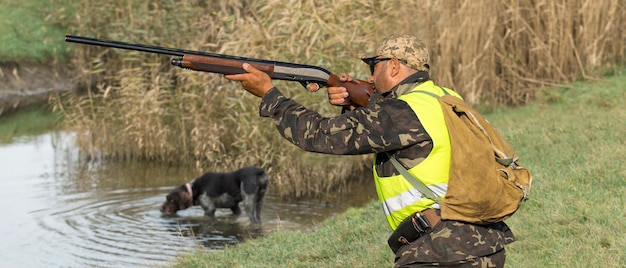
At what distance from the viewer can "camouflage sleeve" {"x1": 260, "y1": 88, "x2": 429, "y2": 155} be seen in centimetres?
450

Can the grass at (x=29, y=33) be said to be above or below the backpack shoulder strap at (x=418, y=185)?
above

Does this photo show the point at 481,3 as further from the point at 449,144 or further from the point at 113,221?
the point at 449,144

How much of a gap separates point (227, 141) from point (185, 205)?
7.58 ft

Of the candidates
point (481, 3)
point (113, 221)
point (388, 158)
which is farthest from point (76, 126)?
point (388, 158)

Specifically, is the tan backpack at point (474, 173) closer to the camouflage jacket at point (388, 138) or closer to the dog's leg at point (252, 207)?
the camouflage jacket at point (388, 138)

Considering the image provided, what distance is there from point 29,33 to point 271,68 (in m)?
24.2

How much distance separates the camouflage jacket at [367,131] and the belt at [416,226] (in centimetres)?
26

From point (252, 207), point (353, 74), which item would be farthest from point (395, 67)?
point (353, 74)

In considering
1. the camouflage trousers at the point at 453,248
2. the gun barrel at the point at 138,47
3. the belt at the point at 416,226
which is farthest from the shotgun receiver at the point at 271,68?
the camouflage trousers at the point at 453,248

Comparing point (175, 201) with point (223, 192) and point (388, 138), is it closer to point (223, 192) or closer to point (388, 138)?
point (223, 192)

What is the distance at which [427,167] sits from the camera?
456 centimetres

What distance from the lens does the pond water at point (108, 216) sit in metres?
11.1

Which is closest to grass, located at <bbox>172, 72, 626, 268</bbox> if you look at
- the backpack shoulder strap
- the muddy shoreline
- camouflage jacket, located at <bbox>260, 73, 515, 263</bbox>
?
camouflage jacket, located at <bbox>260, 73, 515, 263</bbox>

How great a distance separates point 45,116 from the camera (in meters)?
22.0
